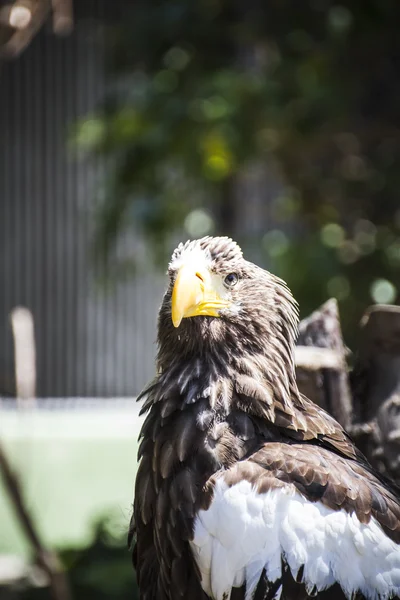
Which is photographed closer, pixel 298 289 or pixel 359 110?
pixel 298 289

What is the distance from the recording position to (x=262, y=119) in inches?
230

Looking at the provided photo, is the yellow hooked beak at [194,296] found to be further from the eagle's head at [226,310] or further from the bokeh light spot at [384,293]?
the bokeh light spot at [384,293]

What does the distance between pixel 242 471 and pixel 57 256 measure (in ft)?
23.7

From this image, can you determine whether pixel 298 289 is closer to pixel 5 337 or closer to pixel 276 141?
pixel 276 141

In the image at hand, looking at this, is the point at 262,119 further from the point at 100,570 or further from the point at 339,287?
the point at 100,570

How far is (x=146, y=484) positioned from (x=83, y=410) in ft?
21.8

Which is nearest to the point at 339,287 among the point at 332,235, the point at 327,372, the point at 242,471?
the point at 332,235

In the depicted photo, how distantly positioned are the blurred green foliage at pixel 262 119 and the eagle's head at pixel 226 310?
2.98m

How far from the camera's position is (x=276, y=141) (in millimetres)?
6277

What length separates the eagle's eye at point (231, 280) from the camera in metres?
2.22

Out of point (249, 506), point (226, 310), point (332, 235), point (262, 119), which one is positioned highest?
point (262, 119)

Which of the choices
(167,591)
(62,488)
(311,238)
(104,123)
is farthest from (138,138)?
(167,591)

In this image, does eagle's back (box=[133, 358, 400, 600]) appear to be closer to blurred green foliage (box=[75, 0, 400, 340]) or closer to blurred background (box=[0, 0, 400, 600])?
blurred background (box=[0, 0, 400, 600])

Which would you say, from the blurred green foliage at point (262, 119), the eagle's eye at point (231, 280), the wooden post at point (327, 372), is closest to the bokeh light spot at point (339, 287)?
the blurred green foliage at point (262, 119)
